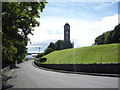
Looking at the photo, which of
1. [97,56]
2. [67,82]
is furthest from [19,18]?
[97,56]

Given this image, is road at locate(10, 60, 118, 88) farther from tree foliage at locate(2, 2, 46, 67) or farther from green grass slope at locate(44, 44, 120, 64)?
green grass slope at locate(44, 44, 120, 64)

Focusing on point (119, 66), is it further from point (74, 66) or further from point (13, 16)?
point (13, 16)

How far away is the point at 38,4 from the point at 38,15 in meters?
2.31

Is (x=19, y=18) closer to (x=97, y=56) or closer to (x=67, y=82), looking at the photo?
(x=67, y=82)

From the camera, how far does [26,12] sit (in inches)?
619

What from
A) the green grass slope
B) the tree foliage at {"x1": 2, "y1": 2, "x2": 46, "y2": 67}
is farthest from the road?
the green grass slope

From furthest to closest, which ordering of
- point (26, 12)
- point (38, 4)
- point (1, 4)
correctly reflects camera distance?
point (26, 12)
point (38, 4)
point (1, 4)

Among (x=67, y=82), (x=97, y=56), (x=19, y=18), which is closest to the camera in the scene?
(x=67, y=82)

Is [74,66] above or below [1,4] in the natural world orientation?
below

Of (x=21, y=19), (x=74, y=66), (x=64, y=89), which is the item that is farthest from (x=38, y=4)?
(x=74, y=66)

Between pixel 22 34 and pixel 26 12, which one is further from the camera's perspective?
pixel 22 34

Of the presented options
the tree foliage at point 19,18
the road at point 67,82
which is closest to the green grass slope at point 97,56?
the road at point 67,82

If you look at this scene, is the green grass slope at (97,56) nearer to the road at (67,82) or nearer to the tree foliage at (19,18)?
the road at (67,82)

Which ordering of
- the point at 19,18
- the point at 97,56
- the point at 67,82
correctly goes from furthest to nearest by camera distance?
the point at 97,56 → the point at 19,18 → the point at 67,82
